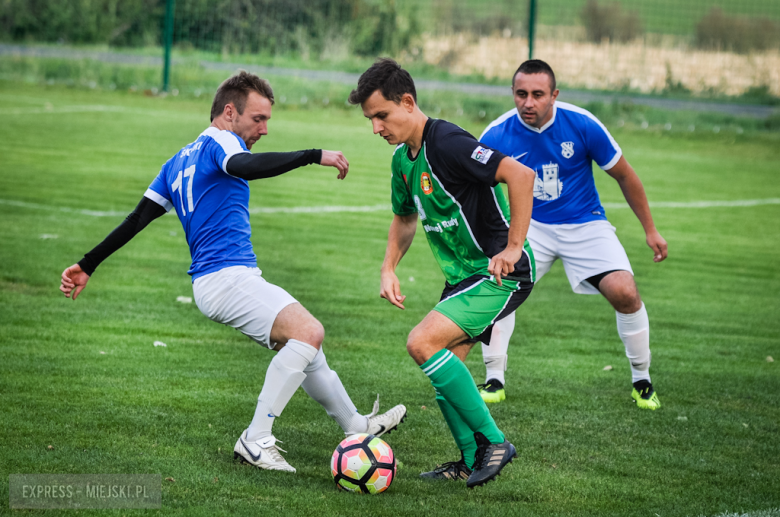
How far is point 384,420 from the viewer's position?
507 centimetres

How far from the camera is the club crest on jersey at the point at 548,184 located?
21.0ft

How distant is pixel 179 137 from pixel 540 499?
15.5 meters

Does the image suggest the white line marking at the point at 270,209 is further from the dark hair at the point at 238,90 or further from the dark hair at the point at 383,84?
the dark hair at the point at 383,84

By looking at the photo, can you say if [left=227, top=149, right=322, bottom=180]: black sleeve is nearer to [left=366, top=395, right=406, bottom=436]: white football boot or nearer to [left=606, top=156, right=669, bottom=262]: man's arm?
[left=366, top=395, right=406, bottom=436]: white football boot

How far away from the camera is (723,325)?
8602 millimetres

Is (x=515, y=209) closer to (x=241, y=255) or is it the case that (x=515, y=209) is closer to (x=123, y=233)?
(x=241, y=255)

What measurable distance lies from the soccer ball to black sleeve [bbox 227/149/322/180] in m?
1.37

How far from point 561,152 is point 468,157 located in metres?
2.20

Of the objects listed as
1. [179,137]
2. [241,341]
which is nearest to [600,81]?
[179,137]

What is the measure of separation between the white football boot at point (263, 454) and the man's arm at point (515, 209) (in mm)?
1385

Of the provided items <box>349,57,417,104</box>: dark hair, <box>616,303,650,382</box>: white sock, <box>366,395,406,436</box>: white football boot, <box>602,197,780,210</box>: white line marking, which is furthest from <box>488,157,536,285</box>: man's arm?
<box>602,197,780,210</box>: white line marking

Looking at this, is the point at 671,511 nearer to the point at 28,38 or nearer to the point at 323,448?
the point at 323,448

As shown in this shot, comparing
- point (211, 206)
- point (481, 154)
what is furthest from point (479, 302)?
point (211, 206)

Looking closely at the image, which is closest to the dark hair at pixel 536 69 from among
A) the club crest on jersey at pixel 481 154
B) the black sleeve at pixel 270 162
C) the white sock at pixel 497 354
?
the white sock at pixel 497 354
